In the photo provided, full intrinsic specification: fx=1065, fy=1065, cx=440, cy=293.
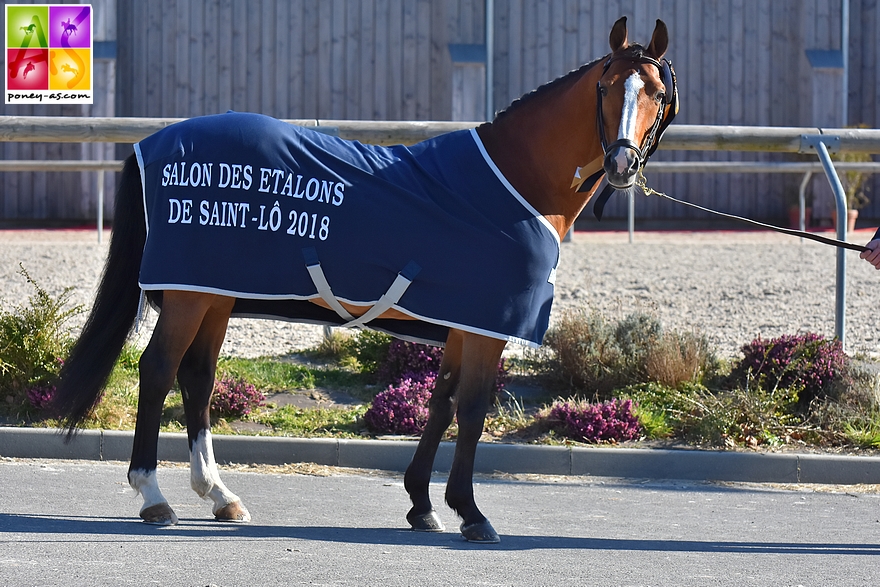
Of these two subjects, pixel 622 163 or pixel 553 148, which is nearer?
pixel 622 163

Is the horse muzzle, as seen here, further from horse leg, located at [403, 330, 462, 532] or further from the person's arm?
the person's arm

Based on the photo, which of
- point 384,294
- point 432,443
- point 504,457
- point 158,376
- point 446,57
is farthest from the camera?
point 446,57

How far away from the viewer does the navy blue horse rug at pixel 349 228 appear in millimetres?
4430

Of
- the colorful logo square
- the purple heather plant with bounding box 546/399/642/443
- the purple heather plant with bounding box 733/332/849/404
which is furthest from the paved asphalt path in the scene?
the colorful logo square

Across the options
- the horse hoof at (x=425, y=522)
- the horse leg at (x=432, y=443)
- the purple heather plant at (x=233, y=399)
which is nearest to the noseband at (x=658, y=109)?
the horse leg at (x=432, y=443)

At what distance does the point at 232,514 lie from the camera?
471cm

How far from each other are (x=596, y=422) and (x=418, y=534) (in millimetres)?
2092

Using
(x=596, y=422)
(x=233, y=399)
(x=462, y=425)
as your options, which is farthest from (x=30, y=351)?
(x=596, y=422)

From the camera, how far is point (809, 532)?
4.86 m

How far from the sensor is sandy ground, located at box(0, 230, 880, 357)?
30.2 feet

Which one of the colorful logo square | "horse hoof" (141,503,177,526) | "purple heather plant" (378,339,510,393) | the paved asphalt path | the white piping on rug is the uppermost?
the colorful logo square

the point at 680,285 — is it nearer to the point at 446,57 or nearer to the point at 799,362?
the point at 799,362

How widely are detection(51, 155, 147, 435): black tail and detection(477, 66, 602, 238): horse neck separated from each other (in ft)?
5.53

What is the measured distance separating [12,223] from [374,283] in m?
14.6
